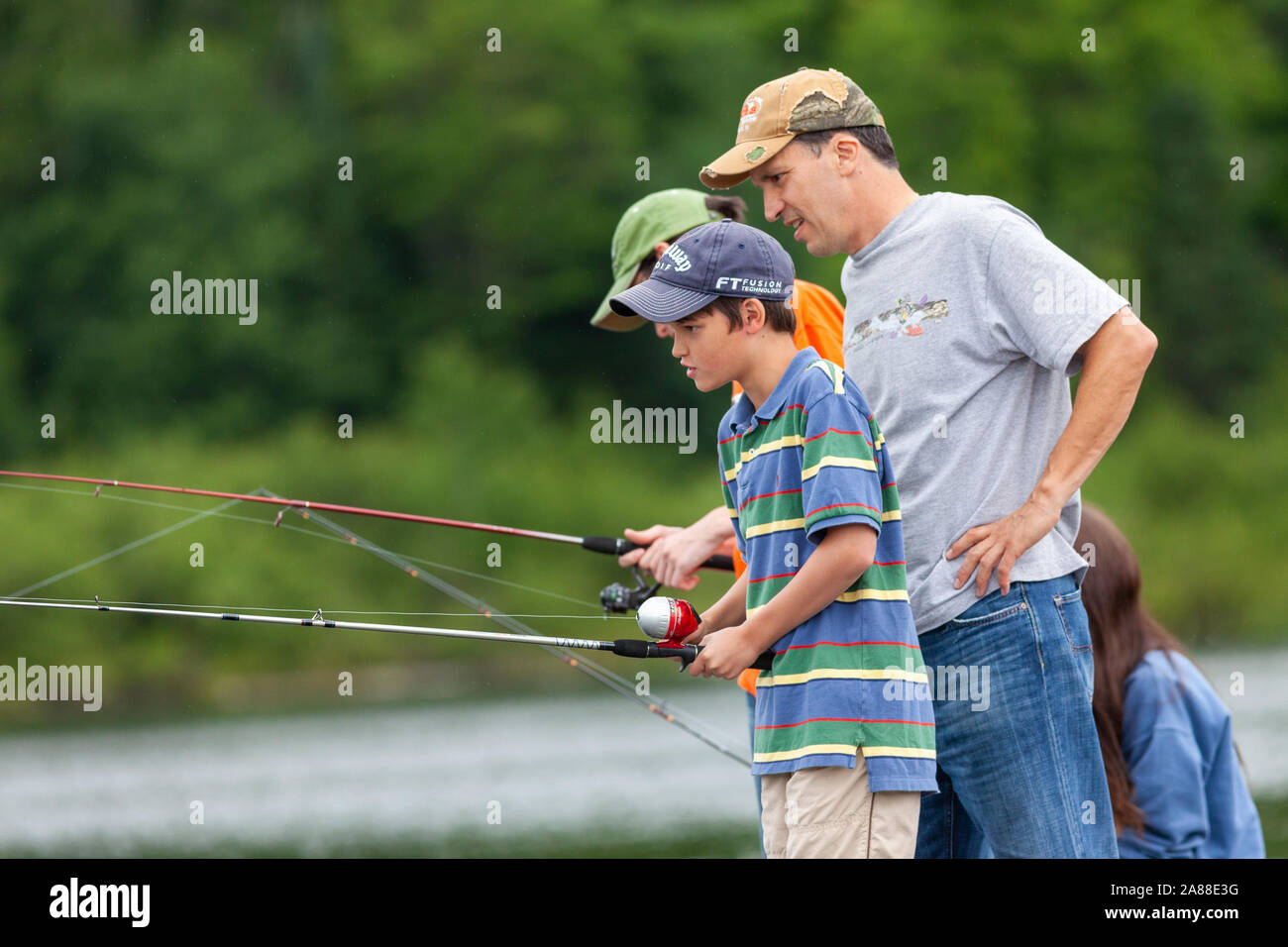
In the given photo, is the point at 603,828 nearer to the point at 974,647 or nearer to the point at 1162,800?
the point at 1162,800

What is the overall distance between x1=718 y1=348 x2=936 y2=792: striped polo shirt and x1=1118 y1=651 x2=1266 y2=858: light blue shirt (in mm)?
1515

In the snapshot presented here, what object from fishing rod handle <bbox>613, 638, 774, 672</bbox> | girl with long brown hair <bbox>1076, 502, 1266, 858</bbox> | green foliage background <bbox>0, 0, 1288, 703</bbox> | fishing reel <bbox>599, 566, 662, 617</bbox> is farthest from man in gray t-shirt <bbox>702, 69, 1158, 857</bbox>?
green foliage background <bbox>0, 0, 1288, 703</bbox>

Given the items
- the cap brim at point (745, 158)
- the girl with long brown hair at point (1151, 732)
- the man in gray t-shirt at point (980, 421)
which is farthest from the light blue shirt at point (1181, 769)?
the cap brim at point (745, 158)

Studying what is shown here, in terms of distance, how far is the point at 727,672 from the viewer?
9.64 feet

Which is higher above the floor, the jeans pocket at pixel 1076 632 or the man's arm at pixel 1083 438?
the man's arm at pixel 1083 438

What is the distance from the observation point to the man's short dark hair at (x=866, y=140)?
3305 millimetres

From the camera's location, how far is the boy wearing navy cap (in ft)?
9.42

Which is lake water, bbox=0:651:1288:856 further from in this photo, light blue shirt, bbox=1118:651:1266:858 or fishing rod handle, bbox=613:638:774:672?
fishing rod handle, bbox=613:638:774:672

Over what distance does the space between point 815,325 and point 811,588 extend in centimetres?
98

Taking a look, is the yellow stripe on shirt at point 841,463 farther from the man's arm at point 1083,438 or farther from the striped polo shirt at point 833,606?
the man's arm at point 1083,438

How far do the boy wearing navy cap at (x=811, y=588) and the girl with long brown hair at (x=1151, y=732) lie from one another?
1.39 metres

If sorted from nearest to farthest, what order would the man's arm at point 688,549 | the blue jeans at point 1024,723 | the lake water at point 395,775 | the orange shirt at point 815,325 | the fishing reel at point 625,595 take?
1. the blue jeans at point 1024,723
2. the orange shirt at point 815,325
3. the man's arm at point 688,549
4. the fishing reel at point 625,595
5. the lake water at point 395,775

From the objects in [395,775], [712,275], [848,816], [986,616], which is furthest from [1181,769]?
[395,775]

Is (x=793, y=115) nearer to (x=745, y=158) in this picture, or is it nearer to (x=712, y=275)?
(x=745, y=158)
